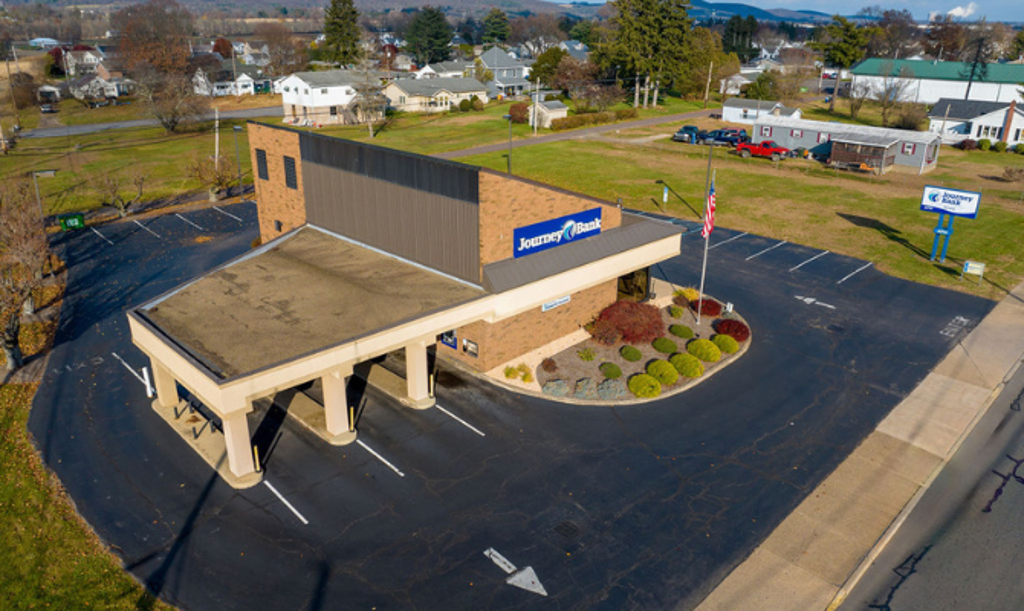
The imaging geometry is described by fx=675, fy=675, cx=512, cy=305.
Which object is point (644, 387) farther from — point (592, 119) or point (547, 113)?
point (592, 119)

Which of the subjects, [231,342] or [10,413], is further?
[10,413]

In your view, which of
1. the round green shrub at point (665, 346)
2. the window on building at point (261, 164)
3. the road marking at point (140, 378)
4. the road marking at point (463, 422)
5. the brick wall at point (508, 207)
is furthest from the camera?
the window on building at point (261, 164)

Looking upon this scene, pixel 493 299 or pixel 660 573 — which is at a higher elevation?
pixel 493 299

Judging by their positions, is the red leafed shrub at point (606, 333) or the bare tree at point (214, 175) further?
the bare tree at point (214, 175)

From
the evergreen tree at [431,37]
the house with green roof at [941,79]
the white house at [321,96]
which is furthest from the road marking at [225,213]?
the evergreen tree at [431,37]

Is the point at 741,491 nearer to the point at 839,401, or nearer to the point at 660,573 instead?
the point at 660,573

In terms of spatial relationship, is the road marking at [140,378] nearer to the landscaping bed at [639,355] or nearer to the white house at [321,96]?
the landscaping bed at [639,355]

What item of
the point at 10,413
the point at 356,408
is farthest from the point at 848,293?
the point at 10,413
